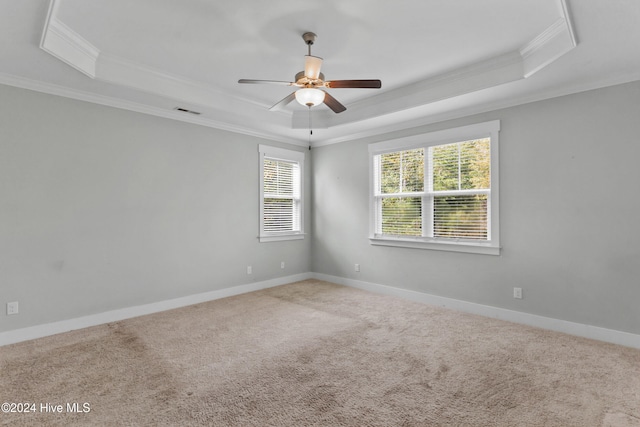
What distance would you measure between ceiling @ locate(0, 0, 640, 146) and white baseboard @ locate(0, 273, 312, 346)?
2.41m

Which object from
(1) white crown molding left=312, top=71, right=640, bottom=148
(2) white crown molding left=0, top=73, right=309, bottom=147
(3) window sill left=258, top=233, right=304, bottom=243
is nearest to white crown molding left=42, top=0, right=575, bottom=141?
(1) white crown molding left=312, top=71, right=640, bottom=148

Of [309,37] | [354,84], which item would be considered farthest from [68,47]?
[354,84]

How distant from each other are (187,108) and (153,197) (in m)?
1.20

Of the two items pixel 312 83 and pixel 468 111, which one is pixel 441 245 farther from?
pixel 312 83

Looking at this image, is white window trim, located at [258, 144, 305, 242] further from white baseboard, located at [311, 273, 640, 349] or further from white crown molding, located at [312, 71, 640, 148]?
white baseboard, located at [311, 273, 640, 349]

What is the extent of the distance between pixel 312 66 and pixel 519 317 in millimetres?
3488

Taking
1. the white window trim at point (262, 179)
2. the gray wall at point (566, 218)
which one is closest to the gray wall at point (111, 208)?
the white window trim at point (262, 179)

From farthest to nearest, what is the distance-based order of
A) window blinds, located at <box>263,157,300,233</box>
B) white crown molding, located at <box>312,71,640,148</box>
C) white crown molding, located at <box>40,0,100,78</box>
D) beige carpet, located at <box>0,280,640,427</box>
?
window blinds, located at <box>263,157,300,233</box>
white crown molding, located at <box>312,71,640,148</box>
white crown molding, located at <box>40,0,100,78</box>
beige carpet, located at <box>0,280,640,427</box>

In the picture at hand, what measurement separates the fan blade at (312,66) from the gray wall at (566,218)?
2.31 metres

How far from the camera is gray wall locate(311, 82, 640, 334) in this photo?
3037 mm

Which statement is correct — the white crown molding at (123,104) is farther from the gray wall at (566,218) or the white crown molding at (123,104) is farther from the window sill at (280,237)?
the gray wall at (566,218)

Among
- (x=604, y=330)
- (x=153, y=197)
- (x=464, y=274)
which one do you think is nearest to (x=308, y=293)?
(x=464, y=274)

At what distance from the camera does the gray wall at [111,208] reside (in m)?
3.16

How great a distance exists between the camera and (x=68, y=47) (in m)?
2.75
